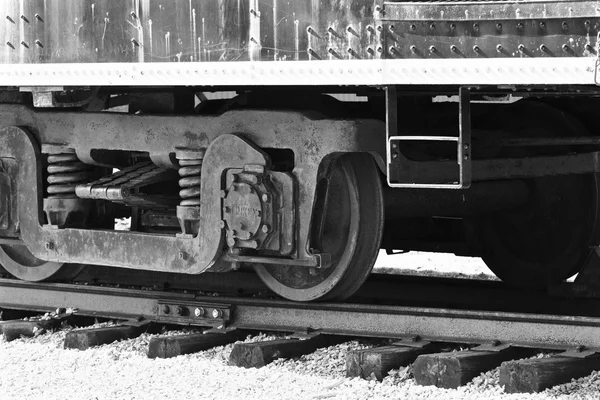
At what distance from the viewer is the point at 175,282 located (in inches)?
351

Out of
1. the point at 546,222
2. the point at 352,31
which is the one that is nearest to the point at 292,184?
the point at 352,31

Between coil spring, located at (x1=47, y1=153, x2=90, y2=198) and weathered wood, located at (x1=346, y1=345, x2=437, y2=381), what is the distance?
8.93 feet

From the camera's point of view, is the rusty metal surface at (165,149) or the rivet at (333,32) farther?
the rusty metal surface at (165,149)

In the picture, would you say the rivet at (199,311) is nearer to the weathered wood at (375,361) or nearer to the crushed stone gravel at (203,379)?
the crushed stone gravel at (203,379)

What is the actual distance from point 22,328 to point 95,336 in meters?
0.70

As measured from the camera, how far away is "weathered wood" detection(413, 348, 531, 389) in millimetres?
6340

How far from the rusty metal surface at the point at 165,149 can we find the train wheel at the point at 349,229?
0.94ft

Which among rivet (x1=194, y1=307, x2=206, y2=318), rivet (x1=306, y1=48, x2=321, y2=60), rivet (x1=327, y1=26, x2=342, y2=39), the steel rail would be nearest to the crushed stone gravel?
the steel rail

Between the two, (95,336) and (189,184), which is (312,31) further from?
(95,336)

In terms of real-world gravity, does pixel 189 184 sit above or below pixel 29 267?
above

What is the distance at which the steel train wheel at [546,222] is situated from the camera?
352 inches

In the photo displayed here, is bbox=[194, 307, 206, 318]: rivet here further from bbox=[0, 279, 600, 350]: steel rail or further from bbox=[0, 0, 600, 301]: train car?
bbox=[0, 0, 600, 301]: train car

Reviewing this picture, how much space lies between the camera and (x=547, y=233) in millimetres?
9188

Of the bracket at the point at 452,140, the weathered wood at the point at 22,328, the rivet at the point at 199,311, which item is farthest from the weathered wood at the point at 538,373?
the weathered wood at the point at 22,328
